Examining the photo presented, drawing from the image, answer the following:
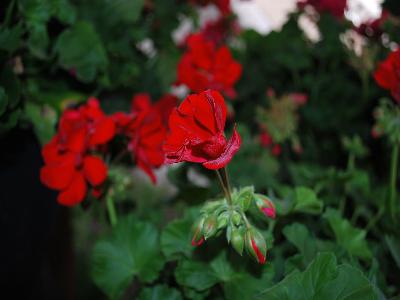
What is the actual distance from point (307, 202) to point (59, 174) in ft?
0.90

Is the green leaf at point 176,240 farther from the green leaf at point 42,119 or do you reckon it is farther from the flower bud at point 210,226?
the green leaf at point 42,119

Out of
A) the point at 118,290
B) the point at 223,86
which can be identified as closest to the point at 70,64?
the point at 223,86

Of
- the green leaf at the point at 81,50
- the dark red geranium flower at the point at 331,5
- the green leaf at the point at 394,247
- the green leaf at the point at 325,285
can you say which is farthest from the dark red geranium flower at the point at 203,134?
the dark red geranium flower at the point at 331,5

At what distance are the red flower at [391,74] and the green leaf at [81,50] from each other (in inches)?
15.9

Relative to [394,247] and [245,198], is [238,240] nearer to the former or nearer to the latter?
[245,198]

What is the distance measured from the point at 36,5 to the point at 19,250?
340 mm

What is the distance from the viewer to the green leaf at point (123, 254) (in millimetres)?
558

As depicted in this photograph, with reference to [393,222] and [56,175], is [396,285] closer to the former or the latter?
[393,222]

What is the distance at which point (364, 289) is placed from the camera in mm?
366

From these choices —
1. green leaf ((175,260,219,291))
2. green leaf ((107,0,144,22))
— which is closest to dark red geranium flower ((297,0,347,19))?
green leaf ((107,0,144,22))

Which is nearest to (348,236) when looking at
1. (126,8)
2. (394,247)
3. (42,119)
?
(394,247)

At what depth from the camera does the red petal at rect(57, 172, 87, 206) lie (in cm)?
54

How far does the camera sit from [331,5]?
103cm

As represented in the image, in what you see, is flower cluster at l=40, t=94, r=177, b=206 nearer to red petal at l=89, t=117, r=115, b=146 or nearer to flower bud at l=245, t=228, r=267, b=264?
red petal at l=89, t=117, r=115, b=146
